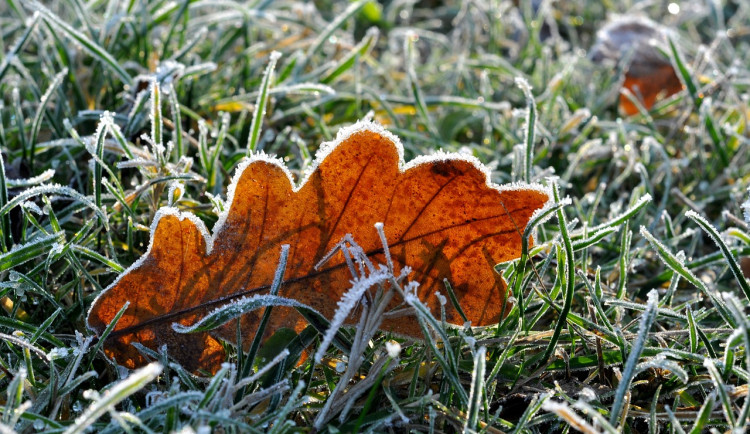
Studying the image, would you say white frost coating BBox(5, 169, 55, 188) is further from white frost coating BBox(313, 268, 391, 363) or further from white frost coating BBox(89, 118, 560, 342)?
white frost coating BBox(313, 268, 391, 363)

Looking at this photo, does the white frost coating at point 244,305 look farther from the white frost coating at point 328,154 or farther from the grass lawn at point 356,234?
the white frost coating at point 328,154

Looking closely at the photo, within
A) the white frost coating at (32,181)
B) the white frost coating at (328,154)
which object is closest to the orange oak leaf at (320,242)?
the white frost coating at (328,154)

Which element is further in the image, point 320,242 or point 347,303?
point 320,242

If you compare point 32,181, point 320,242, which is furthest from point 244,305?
point 32,181

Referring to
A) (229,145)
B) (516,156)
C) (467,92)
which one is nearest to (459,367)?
(516,156)

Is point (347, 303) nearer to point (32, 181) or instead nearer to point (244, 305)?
point (244, 305)

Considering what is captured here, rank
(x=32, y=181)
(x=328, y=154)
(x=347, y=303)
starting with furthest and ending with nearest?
(x=32, y=181) < (x=328, y=154) < (x=347, y=303)

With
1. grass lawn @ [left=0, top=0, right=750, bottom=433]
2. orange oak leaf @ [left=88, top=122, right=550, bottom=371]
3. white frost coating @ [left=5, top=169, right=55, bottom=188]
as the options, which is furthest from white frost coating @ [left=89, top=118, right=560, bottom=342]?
white frost coating @ [left=5, top=169, right=55, bottom=188]
